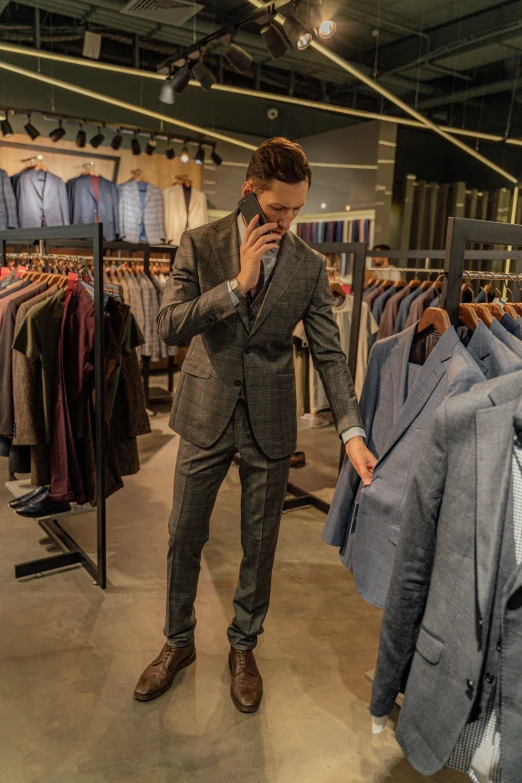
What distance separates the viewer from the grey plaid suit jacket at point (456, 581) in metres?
1.09

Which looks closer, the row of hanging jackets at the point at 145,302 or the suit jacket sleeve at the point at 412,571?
the suit jacket sleeve at the point at 412,571

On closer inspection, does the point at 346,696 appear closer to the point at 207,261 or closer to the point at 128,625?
the point at 128,625

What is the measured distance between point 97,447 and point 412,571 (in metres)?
1.71

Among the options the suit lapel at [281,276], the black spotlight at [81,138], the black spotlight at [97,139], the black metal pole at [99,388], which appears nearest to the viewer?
the suit lapel at [281,276]

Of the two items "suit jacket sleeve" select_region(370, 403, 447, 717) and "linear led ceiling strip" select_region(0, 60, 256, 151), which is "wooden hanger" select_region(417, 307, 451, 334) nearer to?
"suit jacket sleeve" select_region(370, 403, 447, 717)

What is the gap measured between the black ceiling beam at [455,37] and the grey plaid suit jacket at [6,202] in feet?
13.8

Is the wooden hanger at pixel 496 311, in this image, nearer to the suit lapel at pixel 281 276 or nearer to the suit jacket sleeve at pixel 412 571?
the suit lapel at pixel 281 276

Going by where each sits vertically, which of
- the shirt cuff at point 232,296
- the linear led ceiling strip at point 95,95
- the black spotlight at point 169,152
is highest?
the linear led ceiling strip at point 95,95

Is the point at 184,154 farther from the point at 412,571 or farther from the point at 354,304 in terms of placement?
the point at 412,571

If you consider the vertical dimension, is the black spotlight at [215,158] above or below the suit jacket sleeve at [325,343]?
above

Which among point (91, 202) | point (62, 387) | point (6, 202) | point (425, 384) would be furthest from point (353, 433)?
point (91, 202)

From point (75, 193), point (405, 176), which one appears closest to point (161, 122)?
point (75, 193)

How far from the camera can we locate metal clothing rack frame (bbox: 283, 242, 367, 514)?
Result: 11.0ft

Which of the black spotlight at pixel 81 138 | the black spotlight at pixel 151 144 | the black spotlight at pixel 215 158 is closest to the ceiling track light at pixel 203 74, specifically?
the black spotlight at pixel 81 138
